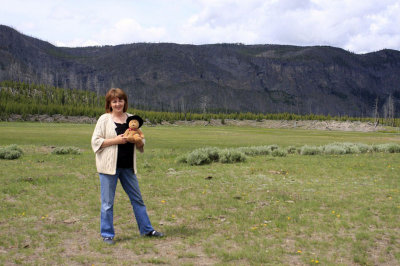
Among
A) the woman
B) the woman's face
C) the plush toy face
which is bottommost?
the woman

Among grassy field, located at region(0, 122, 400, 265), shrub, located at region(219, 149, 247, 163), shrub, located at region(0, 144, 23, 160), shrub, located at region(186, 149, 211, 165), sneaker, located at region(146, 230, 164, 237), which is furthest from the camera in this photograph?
shrub, located at region(0, 144, 23, 160)

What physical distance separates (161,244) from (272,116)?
575ft

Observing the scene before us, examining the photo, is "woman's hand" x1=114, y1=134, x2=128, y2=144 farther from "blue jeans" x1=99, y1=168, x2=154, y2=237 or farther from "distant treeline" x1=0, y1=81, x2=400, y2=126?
"distant treeline" x1=0, y1=81, x2=400, y2=126

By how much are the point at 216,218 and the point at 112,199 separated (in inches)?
123

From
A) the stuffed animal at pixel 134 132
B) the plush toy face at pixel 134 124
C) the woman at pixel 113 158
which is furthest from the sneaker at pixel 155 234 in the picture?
the plush toy face at pixel 134 124

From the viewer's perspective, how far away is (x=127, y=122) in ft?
26.2

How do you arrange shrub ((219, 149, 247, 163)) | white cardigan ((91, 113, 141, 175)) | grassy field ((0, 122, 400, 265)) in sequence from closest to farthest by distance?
grassy field ((0, 122, 400, 265))
white cardigan ((91, 113, 141, 175))
shrub ((219, 149, 247, 163))

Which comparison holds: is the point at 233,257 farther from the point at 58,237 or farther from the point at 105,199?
the point at 58,237

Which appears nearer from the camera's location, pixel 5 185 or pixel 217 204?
pixel 217 204

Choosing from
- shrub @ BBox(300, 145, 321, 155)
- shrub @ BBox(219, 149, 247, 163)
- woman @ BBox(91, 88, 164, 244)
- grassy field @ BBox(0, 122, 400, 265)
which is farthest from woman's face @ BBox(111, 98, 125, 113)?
shrub @ BBox(300, 145, 321, 155)

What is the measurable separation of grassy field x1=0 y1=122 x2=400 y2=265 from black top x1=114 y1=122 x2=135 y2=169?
180 cm

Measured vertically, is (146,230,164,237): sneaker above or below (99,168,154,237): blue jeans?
below

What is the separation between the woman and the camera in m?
7.82

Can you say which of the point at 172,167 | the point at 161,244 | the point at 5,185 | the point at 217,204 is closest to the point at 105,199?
the point at 161,244
